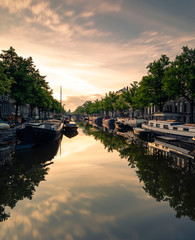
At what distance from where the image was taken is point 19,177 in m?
12.9

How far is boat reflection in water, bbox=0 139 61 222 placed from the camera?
31.6 ft

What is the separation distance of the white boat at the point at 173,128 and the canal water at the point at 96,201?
1398 cm

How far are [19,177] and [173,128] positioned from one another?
27.5 meters

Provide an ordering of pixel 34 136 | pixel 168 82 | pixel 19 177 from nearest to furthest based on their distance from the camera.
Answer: pixel 19 177 → pixel 34 136 → pixel 168 82

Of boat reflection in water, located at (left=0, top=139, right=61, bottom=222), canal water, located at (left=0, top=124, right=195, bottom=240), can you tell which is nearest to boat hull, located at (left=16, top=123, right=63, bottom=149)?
boat reflection in water, located at (left=0, top=139, right=61, bottom=222)

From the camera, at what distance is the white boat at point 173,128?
28.3 metres

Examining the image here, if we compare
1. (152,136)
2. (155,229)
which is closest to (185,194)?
(155,229)

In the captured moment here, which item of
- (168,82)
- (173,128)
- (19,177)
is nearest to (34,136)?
(19,177)

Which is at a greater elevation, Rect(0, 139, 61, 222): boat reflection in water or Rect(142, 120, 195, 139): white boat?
Rect(142, 120, 195, 139): white boat

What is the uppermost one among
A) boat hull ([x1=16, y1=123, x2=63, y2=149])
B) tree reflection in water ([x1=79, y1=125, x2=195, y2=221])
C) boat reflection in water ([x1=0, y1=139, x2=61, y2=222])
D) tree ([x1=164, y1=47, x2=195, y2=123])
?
tree ([x1=164, y1=47, x2=195, y2=123])

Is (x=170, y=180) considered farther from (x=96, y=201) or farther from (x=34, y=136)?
(x=34, y=136)

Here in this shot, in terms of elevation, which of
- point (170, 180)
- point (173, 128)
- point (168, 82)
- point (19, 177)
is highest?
point (168, 82)

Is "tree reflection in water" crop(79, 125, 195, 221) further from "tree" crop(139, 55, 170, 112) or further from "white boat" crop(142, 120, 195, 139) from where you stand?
"tree" crop(139, 55, 170, 112)

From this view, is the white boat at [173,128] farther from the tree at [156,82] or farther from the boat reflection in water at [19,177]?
the boat reflection in water at [19,177]
